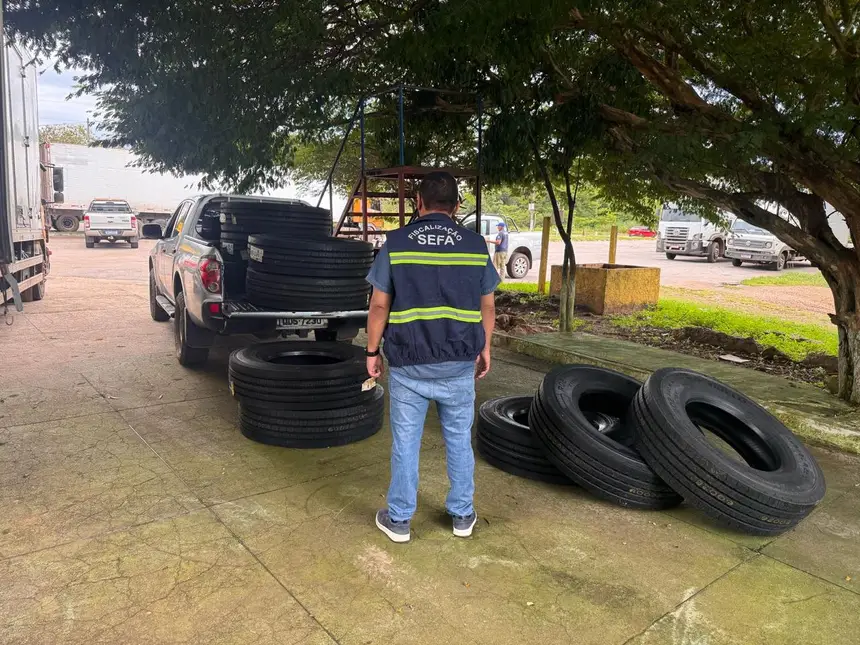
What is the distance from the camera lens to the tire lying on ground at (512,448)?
4.34m

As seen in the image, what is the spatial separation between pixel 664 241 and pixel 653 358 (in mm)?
20410

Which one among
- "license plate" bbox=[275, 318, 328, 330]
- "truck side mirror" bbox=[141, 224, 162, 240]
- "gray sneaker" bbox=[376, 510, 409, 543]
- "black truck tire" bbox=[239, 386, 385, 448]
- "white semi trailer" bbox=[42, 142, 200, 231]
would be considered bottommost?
"gray sneaker" bbox=[376, 510, 409, 543]

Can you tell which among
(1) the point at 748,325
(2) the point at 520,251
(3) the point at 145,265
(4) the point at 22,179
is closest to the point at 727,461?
(1) the point at 748,325

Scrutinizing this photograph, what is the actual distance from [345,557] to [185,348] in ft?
14.7

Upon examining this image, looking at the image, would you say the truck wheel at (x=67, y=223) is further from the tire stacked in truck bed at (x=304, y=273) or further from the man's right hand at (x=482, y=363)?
the man's right hand at (x=482, y=363)

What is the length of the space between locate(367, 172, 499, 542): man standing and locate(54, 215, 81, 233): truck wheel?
35.3 meters

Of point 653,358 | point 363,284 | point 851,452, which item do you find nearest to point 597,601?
point 851,452

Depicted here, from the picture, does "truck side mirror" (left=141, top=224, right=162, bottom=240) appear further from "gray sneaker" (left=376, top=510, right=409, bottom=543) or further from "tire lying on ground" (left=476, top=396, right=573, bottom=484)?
"gray sneaker" (left=376, top=510, right=409, bottom=543)

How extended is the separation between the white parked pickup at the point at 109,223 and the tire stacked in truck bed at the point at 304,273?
76.1ft

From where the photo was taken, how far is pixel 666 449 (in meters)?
3.77

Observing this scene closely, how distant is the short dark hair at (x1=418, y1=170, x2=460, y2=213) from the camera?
3408 millimetres

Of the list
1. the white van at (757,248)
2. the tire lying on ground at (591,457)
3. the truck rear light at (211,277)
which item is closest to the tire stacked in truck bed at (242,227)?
the truck rear light at (211,277)

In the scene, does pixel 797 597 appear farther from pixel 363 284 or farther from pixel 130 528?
pixel 363 284

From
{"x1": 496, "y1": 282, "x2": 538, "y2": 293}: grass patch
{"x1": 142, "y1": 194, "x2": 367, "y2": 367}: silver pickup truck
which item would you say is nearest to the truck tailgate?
{"x1": 496, "y1": 282, "x2": 538, "y2": 293}: grass patch
